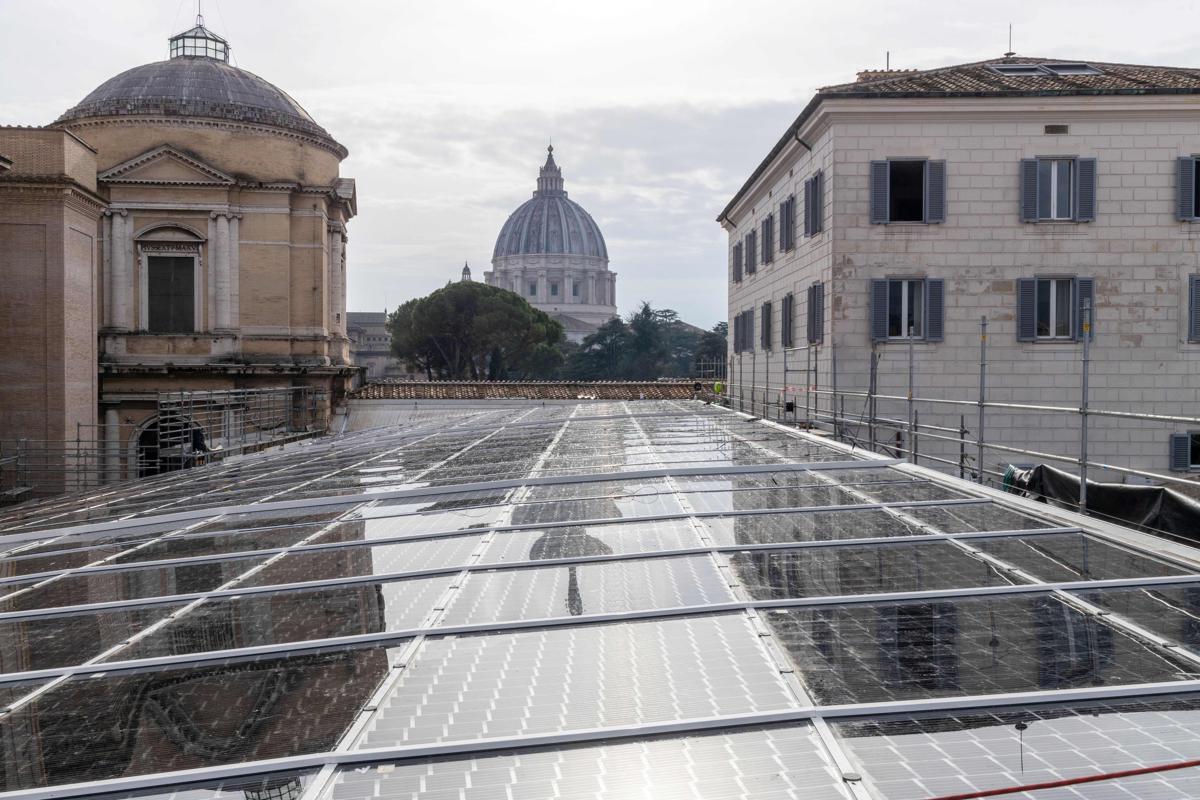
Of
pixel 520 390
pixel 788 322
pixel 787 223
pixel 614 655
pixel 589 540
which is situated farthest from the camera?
pixel 520 390

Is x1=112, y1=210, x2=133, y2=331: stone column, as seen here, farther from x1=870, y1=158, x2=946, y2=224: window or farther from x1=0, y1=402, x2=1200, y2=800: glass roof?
x1=0, y1=402, x2=1200, y2=800: glass roof

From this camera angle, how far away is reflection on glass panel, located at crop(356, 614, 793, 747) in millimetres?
4305

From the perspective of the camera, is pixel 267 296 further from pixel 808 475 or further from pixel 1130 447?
pixel 808 475

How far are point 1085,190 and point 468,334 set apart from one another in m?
58.0

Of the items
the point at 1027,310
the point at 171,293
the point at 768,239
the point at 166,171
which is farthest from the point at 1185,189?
the point at 171,293

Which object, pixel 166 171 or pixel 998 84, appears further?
pixel 166 171

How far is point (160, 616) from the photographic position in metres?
6.48

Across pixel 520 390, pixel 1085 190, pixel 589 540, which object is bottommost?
pixel 589 540

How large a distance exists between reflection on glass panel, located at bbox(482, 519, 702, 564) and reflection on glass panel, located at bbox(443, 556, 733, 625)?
44cm

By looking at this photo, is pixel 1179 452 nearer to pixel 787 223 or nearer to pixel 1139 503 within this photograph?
pixel 787 223

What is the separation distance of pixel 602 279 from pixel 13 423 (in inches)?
6767

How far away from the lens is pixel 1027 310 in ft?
82.7

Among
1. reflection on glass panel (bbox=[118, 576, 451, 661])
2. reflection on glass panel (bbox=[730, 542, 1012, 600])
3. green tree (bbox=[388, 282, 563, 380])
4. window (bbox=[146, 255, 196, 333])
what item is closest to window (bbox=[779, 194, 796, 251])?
reflection on glass panel (bbox=[730, 542, 1012, 600])

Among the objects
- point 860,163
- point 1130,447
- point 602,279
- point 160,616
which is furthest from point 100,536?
point 602,279
